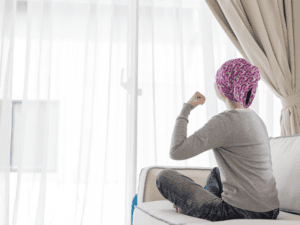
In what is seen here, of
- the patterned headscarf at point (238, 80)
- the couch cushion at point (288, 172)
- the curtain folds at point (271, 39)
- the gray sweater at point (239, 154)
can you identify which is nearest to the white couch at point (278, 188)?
the couch cushion at point (288, 172)

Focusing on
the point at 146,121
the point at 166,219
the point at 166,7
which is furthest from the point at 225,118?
the point at 166,7

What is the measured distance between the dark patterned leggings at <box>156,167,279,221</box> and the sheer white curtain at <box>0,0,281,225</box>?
1.02 metres

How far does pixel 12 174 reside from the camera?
77.8 inches

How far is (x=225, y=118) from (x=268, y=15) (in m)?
1.64

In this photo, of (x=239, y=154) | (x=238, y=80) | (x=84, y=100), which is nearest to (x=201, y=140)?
(x=239, y=154)

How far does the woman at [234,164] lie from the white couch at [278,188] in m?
0.07

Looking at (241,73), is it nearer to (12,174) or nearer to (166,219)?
(166,219)

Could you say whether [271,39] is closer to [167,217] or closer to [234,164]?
[234,164]

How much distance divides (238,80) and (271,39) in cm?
141

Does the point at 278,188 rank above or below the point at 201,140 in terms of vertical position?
below

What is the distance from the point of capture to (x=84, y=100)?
80.8 inches

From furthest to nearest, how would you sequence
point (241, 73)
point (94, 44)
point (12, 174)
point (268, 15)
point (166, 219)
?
point (268, 15), point (94, 44), point (12, 174), point (241, 73), point (166, 219)

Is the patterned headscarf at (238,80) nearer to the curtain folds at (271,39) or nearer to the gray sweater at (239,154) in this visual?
the gray sweater at (239,154)

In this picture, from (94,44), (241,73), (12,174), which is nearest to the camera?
(241,73)
